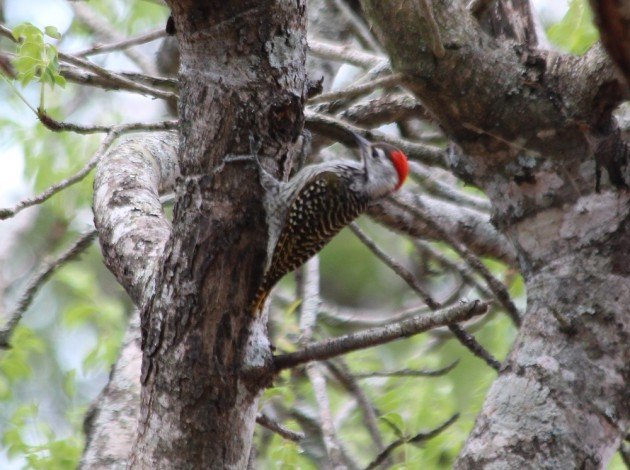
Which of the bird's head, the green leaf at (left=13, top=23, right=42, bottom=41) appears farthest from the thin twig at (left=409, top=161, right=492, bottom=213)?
the green leaf at (left=13, top=23, right=42, bottom=41)

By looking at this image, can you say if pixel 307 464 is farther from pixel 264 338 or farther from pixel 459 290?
pixel 264 338

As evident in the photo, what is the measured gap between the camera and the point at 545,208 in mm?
3232

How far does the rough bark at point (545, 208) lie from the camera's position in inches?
109

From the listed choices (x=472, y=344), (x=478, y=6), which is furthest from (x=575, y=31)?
(x=472, y=344)

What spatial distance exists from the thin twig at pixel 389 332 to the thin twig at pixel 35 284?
163 cm

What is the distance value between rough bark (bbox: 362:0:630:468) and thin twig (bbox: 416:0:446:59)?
2.0 inches

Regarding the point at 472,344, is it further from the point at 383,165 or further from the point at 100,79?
the point at 100,79

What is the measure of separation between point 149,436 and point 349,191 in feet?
6.97

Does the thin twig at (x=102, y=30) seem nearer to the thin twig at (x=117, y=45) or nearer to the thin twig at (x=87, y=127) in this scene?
the thin twig at (x=117, y=45)

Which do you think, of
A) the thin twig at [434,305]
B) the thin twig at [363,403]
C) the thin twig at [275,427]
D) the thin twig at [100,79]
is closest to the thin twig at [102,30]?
the thin twig at [100,79]

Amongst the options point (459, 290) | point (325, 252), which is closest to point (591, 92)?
point (459, 290)

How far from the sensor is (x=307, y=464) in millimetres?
4809

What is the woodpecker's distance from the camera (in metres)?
4.04

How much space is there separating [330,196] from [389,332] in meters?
2.00
